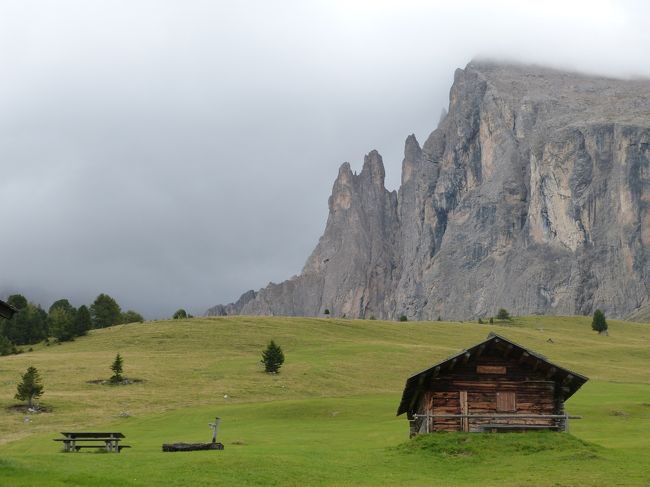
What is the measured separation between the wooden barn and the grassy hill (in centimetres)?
197

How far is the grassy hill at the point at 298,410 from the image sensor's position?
29.7m

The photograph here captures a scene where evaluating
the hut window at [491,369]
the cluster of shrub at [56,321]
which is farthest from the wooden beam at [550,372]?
the cluster of shrub at [56,321]

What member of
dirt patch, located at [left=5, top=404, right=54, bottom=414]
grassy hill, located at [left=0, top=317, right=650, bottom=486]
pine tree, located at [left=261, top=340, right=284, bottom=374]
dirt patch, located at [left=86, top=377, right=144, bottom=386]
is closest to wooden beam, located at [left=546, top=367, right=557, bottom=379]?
grassy hill, located at [left=0, top=317, right=650, bottom=486]

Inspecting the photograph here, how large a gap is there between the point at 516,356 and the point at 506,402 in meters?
2.25

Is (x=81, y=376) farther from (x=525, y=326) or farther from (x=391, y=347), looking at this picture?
(x=525, y=326)

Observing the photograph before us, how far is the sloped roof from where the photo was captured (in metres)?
39.2

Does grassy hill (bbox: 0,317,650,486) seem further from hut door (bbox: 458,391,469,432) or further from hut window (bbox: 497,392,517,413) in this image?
hut window (bbox: 497,392,517,413)

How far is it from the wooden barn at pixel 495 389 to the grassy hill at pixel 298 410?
6.45 ft

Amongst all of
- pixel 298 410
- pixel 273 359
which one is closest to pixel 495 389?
pixel 298 410

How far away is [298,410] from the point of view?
59.1 meters

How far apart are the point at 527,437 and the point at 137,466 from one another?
17.1m

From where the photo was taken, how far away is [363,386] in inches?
2891

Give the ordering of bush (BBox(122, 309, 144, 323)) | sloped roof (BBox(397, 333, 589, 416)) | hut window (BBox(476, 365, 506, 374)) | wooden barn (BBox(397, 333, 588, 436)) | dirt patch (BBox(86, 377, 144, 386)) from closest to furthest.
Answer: wooden barn (BBox(397, 333, 588, 436)), sloped roof (BBox(397, 333, 589, 416)), hut window (BBox(476, 365, 506, 374)), dirt patch (BBox(86, 377, 144, 386)), bush (BBox(122, 309, 144, 323))

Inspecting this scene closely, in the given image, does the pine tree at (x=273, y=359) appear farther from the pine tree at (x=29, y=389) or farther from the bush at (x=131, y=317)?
the bush at (x=131, y=317)
